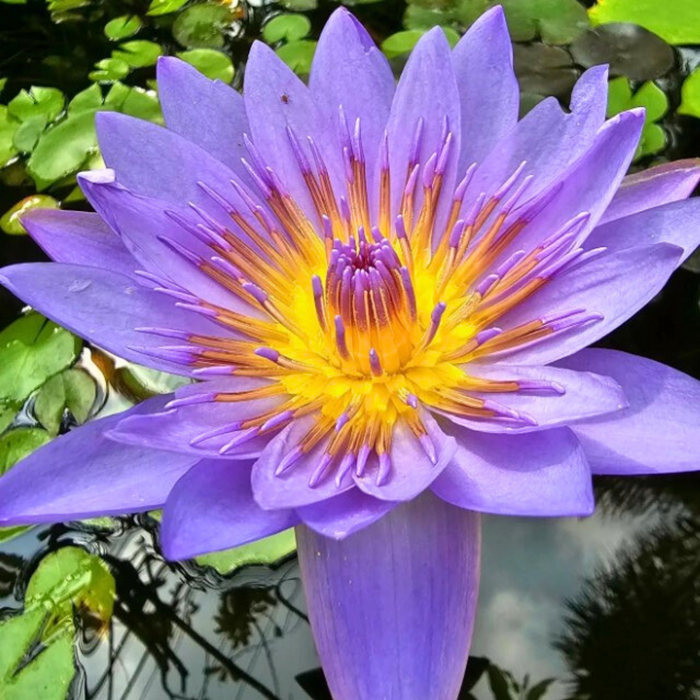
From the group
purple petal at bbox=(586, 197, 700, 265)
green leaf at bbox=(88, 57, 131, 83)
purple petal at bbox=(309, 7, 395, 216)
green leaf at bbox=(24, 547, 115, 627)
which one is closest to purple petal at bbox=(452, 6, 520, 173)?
purple petal at bbox=(309, 7, 395, 216)

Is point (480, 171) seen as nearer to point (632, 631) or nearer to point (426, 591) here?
point (426, 591)

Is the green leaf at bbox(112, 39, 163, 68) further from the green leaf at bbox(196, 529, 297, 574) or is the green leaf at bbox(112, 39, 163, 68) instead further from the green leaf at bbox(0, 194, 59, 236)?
the green leaf at bbox(196, 529, 297, 574)

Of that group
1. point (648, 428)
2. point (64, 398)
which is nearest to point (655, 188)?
point (648, 428)

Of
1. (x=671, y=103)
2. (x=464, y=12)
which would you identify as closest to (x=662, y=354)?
(x=671, y=103)

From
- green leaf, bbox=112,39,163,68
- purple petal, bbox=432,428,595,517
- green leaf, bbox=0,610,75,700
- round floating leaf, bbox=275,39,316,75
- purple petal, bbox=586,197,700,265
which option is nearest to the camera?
purple petal, bbox=432,428,595,517

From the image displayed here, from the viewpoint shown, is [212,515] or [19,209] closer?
[212,515]

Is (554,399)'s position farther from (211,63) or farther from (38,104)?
(38,104)
